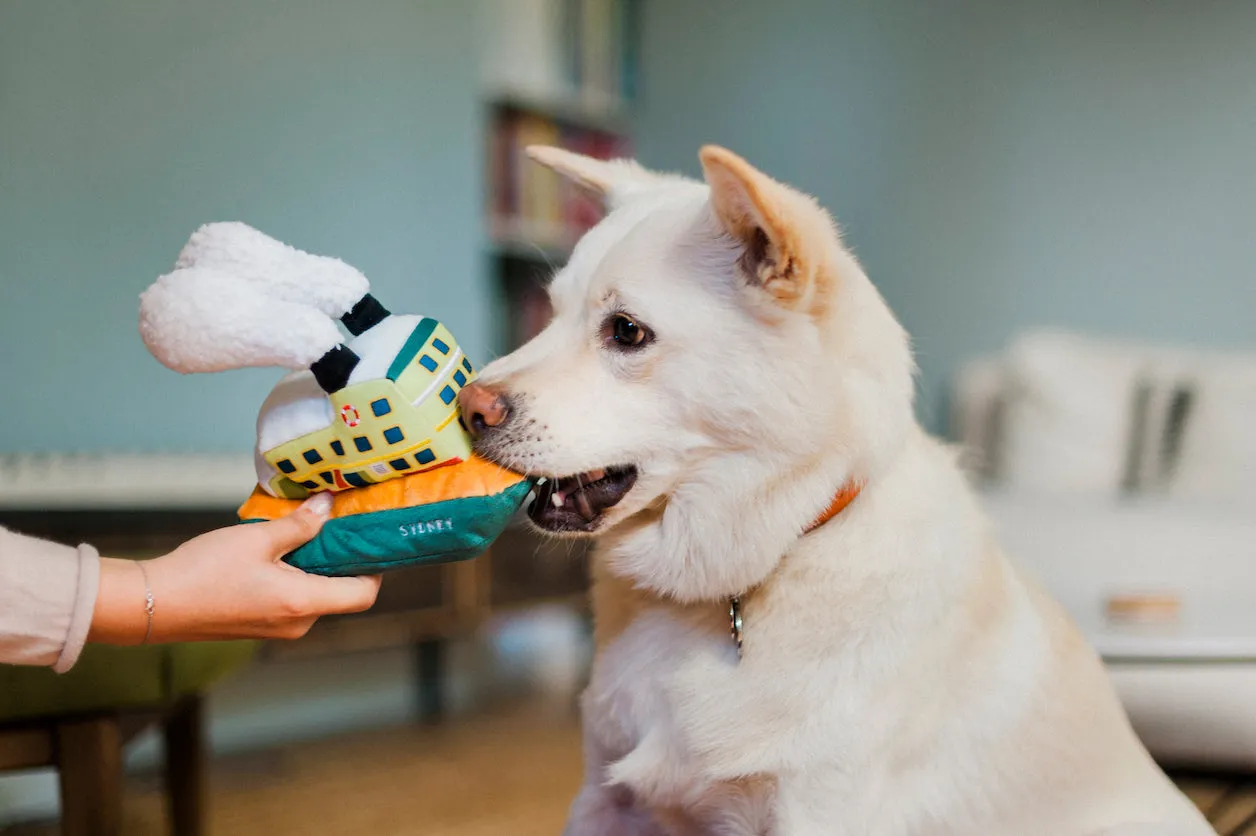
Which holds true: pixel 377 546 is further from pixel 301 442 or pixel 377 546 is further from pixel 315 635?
pixel 315 635

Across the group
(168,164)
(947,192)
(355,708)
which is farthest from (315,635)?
(947,192)

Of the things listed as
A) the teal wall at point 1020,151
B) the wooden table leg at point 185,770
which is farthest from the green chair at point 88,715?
the teal wall at point 1020,151

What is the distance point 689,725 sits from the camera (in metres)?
0.96

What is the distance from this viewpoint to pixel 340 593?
91cm

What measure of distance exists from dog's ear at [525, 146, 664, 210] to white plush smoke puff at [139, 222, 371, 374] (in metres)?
0.43

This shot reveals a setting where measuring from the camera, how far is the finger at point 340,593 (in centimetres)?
90

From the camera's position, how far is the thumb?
88cm

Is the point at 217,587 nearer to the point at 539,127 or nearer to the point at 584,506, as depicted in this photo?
the point at 584,506

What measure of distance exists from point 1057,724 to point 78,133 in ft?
7.42

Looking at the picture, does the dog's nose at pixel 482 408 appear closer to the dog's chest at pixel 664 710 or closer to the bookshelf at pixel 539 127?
the dog's chest at pixel 664 710

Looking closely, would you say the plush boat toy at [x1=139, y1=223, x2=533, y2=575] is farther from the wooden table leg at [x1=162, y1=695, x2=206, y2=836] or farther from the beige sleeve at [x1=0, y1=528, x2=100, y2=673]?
the wooden table leg at [x1=162, y1=695, x2=206, y2=836]

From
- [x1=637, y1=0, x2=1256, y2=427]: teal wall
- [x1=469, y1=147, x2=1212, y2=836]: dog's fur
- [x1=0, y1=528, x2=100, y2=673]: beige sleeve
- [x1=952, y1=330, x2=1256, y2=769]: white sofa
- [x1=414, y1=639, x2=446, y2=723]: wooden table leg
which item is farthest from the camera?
[x1=414, y1=639, x2=446, y2=723]: wooden table leg

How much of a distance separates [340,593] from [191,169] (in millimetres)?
1718

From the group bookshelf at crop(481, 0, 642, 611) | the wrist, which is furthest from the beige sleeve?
bookshelf at crop(481, 0, 642, 611)
